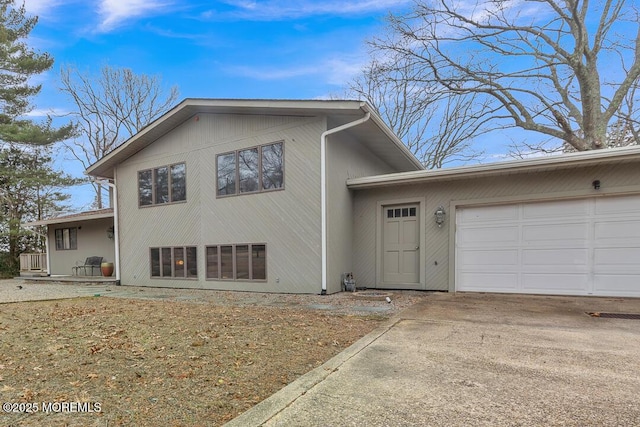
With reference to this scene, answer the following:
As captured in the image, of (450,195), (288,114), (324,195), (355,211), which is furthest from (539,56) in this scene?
(324,195)

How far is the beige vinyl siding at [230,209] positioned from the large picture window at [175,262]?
0.20 meters

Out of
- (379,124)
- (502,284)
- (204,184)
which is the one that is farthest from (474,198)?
(204,184)

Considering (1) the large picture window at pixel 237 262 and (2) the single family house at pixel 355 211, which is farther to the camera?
(1) the large picture window at pixel 237 262

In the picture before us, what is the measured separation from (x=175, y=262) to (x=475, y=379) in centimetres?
931

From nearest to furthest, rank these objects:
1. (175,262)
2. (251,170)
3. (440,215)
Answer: (440,215), (251,170), (175,262)

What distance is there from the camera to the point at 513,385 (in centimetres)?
259

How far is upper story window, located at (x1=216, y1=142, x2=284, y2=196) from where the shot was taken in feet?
27.3

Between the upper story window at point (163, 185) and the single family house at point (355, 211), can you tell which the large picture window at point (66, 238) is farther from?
the single family house at point (355, 211)

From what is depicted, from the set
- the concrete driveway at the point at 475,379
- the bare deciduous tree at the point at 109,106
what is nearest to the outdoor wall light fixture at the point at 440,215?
the concrete driveway at the point at 475,379

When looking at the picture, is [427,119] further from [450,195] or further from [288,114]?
[288,114]

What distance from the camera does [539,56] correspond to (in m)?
12.9

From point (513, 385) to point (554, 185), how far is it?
5649 millimetres

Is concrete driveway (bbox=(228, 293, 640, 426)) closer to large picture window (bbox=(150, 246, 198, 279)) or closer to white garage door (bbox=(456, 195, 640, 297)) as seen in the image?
white garage door (bbox=(456, 195, 640, 297))

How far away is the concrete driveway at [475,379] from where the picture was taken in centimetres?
212
